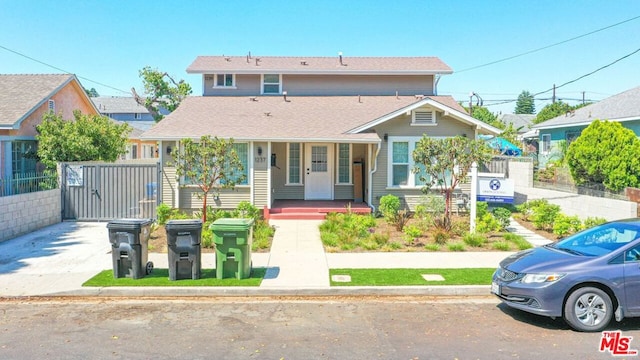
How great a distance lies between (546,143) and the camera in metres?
28.6

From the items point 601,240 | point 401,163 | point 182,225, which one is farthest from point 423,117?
point 182,225

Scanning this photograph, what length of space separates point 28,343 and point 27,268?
176 inches

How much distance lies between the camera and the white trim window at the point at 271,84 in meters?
21.7

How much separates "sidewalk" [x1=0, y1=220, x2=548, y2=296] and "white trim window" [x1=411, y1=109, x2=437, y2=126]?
14.9 ft

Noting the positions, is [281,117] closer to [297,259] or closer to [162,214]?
[162,214]

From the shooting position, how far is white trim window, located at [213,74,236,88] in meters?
21.6

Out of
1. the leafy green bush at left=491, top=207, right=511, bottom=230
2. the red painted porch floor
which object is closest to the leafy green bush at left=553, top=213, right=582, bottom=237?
the leafy green bush at left=491, top=207, right=511, bottom=230

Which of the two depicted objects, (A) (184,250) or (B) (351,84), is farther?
(B) (351,84)

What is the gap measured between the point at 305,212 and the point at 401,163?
370 cm

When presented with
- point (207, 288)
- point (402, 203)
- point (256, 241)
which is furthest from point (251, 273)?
point (402, 203)

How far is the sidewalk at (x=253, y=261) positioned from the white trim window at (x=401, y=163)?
371 centimetres

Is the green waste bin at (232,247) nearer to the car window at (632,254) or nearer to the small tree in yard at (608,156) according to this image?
the car window at (632,254)

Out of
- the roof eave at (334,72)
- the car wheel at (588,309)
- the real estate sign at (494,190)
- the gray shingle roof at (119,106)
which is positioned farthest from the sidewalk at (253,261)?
the gray shingle roof at (119,106)

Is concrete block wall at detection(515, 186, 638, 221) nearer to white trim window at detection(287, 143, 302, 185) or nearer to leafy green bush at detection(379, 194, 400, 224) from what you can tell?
leafy green bush at detection(379, 194, 400, 224)
